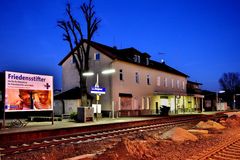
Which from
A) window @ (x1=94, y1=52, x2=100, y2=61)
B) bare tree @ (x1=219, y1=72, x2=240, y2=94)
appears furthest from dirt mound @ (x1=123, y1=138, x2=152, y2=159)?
bare tree @ (x1=219, y1=72, x2=240, y2=94)

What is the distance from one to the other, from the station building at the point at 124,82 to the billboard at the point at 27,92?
11.5 metres

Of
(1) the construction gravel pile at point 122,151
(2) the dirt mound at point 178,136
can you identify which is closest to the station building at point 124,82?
(2) the dirt mound at point 178,136

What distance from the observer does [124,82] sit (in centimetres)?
4106

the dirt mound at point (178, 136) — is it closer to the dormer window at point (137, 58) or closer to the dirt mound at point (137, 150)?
the dirt mound at point (137, 150)

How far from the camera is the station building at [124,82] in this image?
128 ft

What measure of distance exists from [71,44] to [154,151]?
82.0 ft

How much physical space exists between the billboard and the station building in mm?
11548

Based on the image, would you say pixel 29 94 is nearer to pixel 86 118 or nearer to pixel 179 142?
pixel 86 118

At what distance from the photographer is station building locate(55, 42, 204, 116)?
3916cm

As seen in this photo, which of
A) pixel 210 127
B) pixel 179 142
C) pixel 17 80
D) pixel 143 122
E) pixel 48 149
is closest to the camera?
pixel 48 149

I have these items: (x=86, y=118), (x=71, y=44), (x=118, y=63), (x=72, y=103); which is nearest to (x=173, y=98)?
(x=118, y=63)

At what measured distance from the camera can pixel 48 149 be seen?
12.6 m

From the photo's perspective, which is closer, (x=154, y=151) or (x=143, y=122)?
(x=154, y=151)

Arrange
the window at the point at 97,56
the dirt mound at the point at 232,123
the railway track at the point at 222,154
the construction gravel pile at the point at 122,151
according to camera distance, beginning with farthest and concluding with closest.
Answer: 1. the window at the point at 97,56
2. the dirt mound at the point at 232,123
3. the construction gravel pile at the point at 122,151
4. the railway track at the point at 222,154
